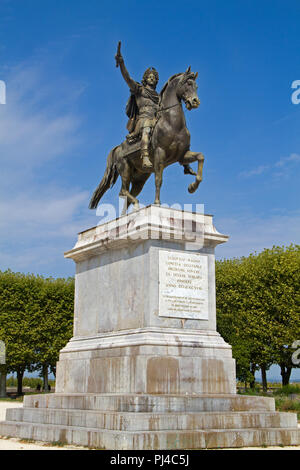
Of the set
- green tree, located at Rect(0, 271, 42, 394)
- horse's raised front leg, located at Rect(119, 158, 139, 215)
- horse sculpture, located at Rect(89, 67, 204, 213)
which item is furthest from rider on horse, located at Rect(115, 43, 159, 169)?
green tree, located at Rect(0, 271, 42, 394)

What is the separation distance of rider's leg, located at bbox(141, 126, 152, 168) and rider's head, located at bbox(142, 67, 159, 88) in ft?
5.56

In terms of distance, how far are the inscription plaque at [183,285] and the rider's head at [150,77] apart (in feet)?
16.1

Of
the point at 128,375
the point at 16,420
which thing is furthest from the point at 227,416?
the point at 16,420

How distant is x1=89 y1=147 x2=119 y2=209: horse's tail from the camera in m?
15.2

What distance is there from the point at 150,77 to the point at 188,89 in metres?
2.23

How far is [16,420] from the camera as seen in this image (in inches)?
501

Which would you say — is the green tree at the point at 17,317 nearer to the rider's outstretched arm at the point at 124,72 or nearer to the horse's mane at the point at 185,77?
the rider's outstretched arm at the point at 124,72

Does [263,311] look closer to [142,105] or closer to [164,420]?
[142,105]

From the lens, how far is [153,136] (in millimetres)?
13414

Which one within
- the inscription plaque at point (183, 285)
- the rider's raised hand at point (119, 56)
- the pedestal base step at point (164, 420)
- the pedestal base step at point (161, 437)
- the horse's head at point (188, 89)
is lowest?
the pedestal base step at point (161, 437)

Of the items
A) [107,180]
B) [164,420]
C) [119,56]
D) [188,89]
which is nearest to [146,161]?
[188,89]

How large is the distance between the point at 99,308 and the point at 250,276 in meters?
23.6

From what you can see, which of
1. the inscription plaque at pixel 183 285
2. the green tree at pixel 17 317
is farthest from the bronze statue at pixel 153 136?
the green tree at pixel 17 317

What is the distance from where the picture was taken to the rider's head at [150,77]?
1472 cm
